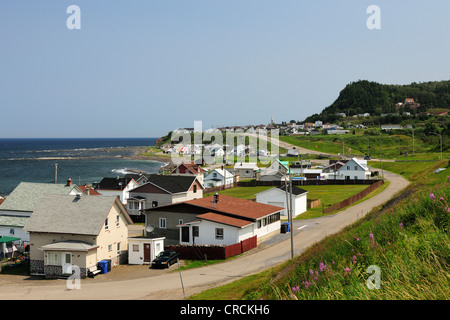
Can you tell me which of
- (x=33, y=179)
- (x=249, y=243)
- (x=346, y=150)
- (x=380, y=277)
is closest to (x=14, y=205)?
(x=249, y=243)

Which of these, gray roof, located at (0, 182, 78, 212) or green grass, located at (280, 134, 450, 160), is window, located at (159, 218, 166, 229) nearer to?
gray roof, located at (0, 182, 78, 212)

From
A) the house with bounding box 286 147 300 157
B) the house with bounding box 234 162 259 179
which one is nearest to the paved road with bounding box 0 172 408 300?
the house with bounding box 234 162 259 179

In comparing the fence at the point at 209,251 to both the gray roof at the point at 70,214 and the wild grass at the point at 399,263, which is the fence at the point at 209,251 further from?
the wild grass at the point at 399,263

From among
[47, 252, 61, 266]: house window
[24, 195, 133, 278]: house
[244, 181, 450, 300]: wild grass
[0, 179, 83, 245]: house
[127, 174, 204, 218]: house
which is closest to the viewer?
[244, 181, 450, 300]: wild grass

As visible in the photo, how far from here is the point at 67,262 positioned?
106 ft

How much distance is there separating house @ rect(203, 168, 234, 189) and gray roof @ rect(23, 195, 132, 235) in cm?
5433

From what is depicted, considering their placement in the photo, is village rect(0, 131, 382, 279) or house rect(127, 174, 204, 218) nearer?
village rect(0, 131, 382, 279)

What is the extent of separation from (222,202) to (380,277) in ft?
121

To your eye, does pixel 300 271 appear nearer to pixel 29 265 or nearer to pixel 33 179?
pixel 29 265

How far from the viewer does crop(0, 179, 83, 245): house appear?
41.3 meters

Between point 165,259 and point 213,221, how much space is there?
629 centimetres

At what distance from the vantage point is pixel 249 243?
3781 cm

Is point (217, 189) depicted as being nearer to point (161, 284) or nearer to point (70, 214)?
point (70, 214)

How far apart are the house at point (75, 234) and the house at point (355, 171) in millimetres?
62983
